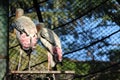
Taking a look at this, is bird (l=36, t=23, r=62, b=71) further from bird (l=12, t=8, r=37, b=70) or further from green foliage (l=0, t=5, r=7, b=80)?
green foliage (l=0, t=5, r=7, b=80)

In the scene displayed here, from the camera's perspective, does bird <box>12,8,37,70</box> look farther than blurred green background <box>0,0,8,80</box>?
Yes

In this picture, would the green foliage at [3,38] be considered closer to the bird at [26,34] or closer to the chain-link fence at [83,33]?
the bird at [26,34]

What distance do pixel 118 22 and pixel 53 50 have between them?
1166 millimetres

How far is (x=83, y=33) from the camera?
3021 mm

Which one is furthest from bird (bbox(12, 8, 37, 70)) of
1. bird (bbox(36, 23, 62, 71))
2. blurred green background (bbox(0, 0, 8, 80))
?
blurred green background (bbox(0, 0, 8, 80))

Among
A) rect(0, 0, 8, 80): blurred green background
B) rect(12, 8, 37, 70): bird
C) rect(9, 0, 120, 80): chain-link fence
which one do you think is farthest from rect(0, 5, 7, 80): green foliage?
rect(9, 0, 120, 80): chain-link fence

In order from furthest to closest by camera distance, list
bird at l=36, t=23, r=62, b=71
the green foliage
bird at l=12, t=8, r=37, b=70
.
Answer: bird at l=36, t=23, r=62, b=71 → bird at l=12, t=8, r=37, b=70 → the green foliage

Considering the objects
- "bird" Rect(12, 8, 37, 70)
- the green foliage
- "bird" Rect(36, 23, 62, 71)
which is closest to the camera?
the green foliage

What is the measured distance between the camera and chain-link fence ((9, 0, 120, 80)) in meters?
2.91

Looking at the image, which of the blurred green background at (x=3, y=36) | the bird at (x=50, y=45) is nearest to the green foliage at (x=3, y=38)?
the blurred green background at (x=3, y=36)

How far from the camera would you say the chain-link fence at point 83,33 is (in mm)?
2908

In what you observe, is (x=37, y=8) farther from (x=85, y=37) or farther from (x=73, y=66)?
(x=73, y=66)

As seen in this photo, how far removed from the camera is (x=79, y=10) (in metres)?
2.89

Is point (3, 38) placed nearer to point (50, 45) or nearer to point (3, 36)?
point (3, 36)
